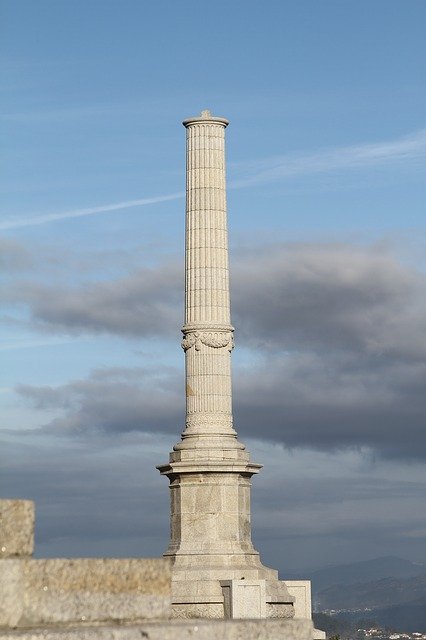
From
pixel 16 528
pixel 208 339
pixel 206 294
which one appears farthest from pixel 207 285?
pixel 16 528

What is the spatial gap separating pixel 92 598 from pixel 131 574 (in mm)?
386

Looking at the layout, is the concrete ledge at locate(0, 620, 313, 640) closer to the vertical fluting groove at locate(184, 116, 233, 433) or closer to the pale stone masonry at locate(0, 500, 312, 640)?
the pale stone masonry at locate(0, 500, 312, 640)

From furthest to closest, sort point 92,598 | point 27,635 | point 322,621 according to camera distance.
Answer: point 322,621
point 92,598
point 27,635

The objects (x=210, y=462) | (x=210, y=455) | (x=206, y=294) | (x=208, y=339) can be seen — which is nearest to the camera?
(x=210, y=462)

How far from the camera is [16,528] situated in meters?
10.5

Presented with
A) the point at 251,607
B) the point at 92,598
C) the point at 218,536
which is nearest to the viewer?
the point at 92,598

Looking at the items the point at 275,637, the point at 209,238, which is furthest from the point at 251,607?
the point at 275,637

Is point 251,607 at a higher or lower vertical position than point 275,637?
higher

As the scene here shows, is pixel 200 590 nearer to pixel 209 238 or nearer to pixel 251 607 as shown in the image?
pixel 251 607

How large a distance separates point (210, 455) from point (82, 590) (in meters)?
30.3

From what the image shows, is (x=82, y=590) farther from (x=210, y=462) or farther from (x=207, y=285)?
(x=207, y=285)

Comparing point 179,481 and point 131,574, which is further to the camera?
point 179,481

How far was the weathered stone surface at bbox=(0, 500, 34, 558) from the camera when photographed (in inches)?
411

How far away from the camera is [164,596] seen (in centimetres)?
1116
